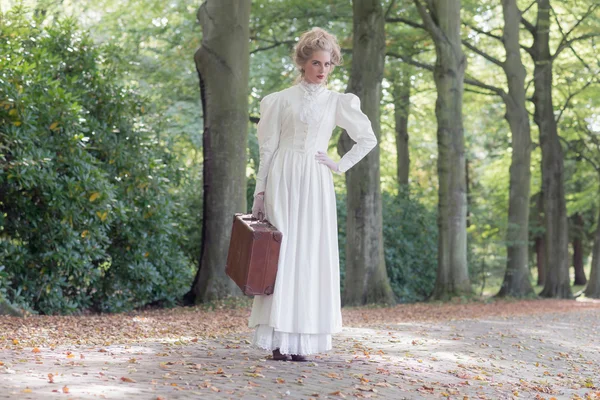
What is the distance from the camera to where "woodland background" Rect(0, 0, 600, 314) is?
11.2 m

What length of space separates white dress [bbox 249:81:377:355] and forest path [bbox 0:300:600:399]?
0.27 m

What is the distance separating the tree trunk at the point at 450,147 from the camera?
17391mm

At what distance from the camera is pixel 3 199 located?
1097 centimetres

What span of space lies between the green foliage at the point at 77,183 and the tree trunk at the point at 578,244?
26.3 metres

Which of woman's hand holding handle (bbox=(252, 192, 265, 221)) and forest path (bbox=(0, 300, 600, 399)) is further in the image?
woman's hand holding handle (bbox=(252, 192, 265, 221))

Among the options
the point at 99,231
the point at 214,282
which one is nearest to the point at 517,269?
the point at 214,282

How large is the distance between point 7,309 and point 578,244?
3238 cm

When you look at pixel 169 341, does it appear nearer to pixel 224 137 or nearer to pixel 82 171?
pixel 82 171

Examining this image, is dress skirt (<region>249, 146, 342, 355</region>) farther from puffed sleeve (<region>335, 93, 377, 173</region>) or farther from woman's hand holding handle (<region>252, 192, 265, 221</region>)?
puffed sleeve (<region>335, 93, 377, 173</region>)

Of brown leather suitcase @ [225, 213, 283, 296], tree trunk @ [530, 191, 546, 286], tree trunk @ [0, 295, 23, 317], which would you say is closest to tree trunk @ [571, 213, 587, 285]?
tree trunk @ [530, 191, 546, 286]

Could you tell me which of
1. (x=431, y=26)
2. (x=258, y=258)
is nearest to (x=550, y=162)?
(x=431, y=26)

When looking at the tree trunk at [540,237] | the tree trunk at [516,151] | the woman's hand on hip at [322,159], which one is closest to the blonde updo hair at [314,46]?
the woman's hand on hip at [322,159]

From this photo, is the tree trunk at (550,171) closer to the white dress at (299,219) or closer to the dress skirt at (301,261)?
the white dress at (299,219)

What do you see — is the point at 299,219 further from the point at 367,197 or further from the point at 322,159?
the point at 367,197
